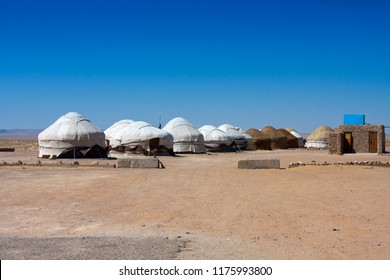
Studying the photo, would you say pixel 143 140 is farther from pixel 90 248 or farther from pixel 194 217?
pixel 90 248

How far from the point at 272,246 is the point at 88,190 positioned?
7.59 m

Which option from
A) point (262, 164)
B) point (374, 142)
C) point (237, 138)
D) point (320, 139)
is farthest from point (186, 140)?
point (320, 139)

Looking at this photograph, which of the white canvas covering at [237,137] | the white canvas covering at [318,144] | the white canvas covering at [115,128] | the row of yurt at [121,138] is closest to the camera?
the row of yurt at [121,138]

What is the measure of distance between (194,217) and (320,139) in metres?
44.1

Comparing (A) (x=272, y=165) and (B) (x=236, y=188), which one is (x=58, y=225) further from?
(A) (x=272, y=165)

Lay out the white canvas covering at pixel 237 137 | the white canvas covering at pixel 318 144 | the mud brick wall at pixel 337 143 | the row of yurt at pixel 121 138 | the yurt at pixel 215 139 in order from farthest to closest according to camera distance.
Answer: the white canvas covering at pixel 318 144 → the white canvas covering at pixel 237 137 → the yurt at pixel 215 139 → the mud brick wall at pixel 337 143 → the row of yurt at pixel 121 138

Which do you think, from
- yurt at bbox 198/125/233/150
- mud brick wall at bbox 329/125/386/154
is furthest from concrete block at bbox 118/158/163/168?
yurt at bbox 198/125/233/150

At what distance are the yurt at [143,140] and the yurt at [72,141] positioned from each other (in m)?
3.00

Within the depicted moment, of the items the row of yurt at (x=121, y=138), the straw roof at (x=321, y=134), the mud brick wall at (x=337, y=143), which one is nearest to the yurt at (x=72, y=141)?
the row of yurt at (x=121, y=138)

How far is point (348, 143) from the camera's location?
112ft

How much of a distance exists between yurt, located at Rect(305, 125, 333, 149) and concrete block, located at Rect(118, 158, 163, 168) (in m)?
32.5

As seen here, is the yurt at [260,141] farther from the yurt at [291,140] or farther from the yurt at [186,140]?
the yurt at [186,140]

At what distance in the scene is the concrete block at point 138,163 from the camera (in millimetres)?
21375
